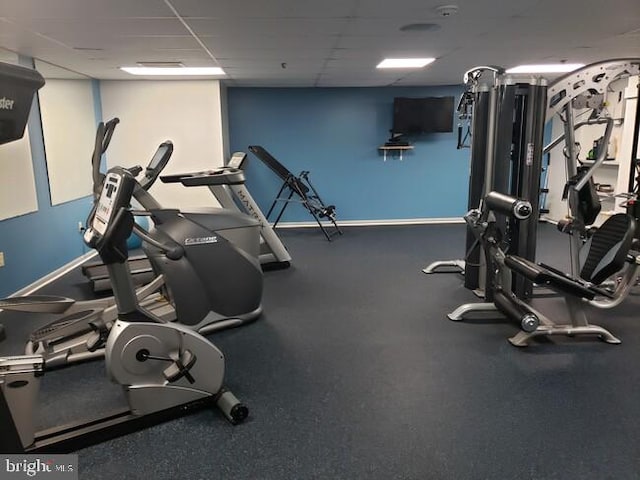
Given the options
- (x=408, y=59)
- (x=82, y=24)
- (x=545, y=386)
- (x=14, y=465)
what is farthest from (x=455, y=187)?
(x=14, y=465)

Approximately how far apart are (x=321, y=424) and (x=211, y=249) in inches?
57.7

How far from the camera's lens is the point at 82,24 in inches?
130

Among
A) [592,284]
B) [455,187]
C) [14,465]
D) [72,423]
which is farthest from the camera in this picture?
[455,187]

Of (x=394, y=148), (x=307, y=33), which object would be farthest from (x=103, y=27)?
(x=394, y=148)

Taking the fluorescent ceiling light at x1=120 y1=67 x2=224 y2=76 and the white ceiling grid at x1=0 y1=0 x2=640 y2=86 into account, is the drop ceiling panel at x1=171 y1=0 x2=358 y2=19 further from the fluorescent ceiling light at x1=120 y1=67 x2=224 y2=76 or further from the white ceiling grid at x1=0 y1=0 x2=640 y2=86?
the fluorescent ceiling light at x1=120 y1=67 x2=224 y2=76

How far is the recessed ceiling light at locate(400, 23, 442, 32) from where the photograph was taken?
11.4 ft

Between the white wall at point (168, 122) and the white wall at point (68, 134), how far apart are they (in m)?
0.38

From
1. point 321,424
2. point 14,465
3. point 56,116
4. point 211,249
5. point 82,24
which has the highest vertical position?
point 82,24

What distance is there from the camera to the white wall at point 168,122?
6.31m

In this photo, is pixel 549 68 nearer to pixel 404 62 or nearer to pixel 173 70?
pixel 404 62

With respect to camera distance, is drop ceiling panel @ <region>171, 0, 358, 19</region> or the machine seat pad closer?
drop ceiling panel @ <region>171, 0, 358, 19</region>

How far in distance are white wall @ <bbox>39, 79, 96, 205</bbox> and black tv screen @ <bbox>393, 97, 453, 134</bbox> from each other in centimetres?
438

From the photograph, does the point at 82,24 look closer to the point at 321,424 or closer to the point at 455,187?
the point at 321,424

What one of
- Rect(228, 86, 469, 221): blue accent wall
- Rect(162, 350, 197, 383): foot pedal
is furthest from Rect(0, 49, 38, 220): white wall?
Rect(228, 86, 469, 221): blue accent wall
